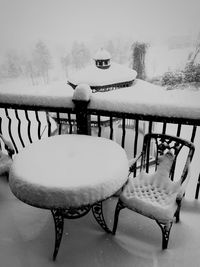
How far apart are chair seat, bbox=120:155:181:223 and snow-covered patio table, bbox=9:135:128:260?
285 mm

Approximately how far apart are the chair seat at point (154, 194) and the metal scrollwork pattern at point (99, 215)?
0.79 ft

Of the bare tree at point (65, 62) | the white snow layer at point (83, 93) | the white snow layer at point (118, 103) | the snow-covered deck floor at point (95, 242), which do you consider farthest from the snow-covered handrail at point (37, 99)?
the bare tree at point (65, 62)

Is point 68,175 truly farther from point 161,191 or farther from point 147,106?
point 147,106

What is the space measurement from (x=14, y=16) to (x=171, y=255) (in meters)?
47.2

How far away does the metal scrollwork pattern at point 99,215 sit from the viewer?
2086mm

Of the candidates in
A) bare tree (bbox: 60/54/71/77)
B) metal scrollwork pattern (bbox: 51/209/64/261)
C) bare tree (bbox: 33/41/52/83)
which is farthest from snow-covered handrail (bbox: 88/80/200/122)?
bare tree (bbox: 33/41/52/83)

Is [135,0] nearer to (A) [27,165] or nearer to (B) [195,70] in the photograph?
(B) [195,70]

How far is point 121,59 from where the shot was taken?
3625 centimetres

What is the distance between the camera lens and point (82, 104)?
7.77 feet

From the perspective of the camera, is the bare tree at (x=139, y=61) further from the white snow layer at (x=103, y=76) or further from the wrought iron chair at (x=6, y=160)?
the wrought iron chair at (x=6, y=160)

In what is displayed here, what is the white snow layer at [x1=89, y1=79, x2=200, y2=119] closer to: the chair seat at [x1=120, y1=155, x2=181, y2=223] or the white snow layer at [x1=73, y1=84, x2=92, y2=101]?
the white snow layer at [x1=73, y1=84, x2=92, y2=101]

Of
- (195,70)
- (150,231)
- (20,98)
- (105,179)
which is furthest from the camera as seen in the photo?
(195,70)

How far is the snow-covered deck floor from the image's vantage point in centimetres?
194

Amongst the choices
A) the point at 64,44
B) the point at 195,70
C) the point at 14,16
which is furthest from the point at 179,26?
the point at 14,16
